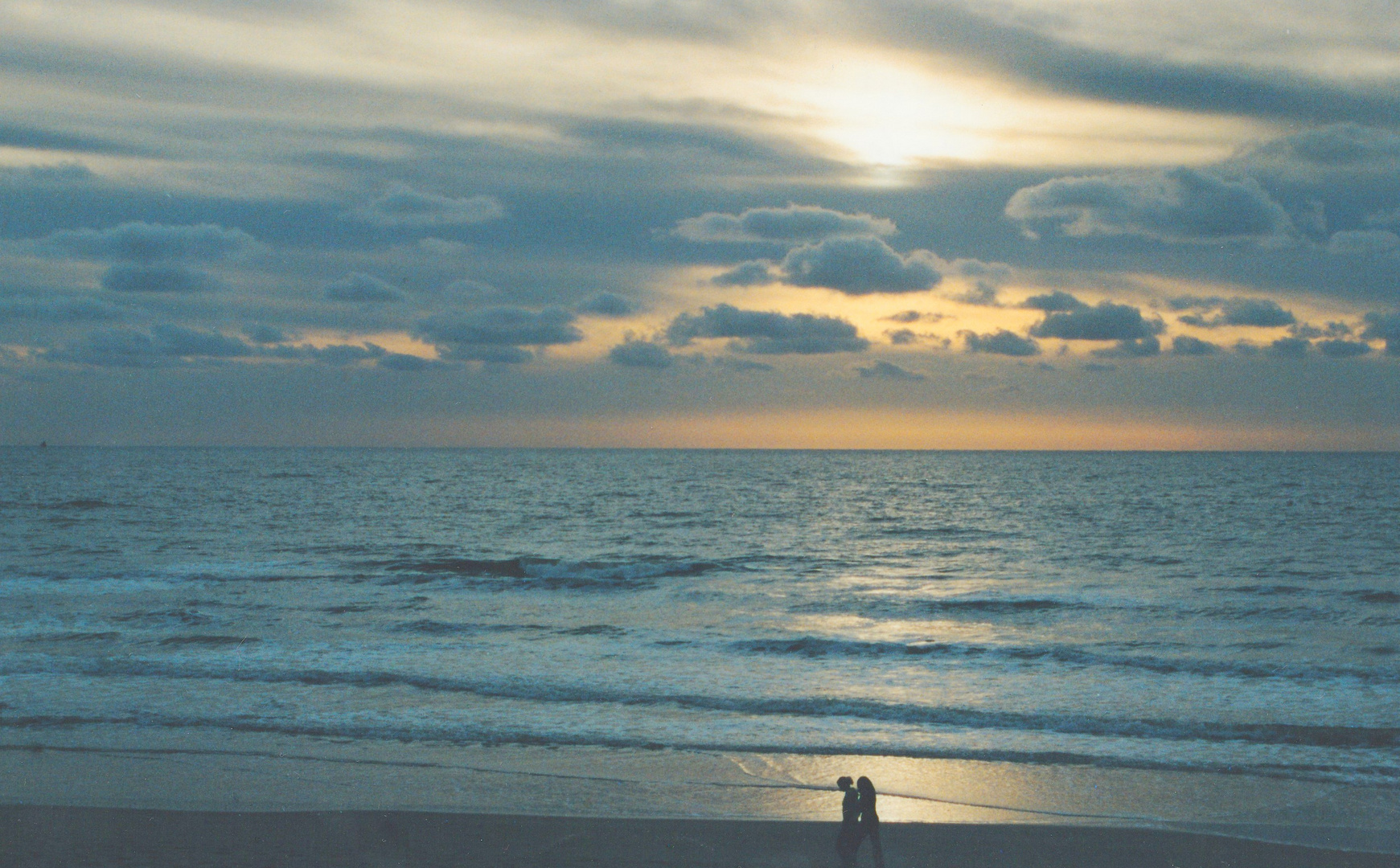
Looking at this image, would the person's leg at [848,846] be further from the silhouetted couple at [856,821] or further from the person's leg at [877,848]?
the person's leg at [877,848]

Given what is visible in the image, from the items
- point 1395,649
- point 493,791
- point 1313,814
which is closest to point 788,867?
point 493,791

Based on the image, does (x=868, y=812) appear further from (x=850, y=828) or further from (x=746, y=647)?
(x=746, y=647)

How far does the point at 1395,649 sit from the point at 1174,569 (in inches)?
611

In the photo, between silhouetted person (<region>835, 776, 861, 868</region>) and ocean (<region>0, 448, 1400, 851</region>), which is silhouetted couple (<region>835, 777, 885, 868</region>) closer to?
silhouetted person (<region>835, 776, 861, 868</region>)

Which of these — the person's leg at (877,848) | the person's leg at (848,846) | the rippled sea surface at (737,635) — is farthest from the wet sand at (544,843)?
the rippled sea surface at (737,635)

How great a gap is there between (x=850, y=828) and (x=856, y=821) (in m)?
0.10

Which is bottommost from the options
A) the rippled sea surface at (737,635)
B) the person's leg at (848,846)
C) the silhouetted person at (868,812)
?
the rippled sea surface at (737,635)

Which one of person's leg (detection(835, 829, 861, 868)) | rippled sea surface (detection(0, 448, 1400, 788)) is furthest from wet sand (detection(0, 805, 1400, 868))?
rippled sea surface (detection(0, 448, 1400, 788))

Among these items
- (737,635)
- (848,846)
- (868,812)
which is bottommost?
(737,635)

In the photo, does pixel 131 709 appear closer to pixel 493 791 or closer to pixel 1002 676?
pixel 493 791

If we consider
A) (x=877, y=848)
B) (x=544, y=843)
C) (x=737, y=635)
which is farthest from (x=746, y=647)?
(x=877, y=848)

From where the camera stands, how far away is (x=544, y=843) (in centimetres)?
1113

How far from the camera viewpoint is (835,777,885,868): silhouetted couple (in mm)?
9984

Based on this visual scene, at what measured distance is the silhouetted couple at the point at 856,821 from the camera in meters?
9.98
